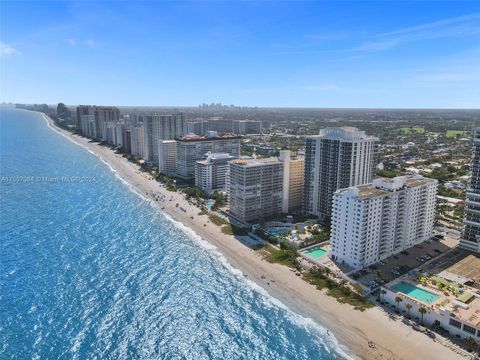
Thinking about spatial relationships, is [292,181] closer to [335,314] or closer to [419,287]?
[419,287]

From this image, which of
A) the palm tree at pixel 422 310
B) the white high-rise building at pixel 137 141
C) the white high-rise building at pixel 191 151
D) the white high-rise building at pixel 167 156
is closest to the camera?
the palm tree at pixel 422 310

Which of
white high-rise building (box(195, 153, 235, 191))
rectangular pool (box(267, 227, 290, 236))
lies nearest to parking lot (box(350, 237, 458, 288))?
rectangular pool (box(267, 227, 290, 236))

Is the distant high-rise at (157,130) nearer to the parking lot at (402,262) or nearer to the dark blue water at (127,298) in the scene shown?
the dark blue water at (127,298)

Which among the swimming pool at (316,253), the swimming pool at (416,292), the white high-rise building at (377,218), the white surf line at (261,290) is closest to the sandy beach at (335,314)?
the white surf line at (261,290)

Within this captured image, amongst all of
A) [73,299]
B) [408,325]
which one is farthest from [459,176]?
[73,299]

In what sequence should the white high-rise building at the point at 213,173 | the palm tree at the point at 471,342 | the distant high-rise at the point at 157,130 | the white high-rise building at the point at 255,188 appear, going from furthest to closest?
the distant high-rise at the point at 157,130, the white high-rise building at the point at 213,173, the white high-rise building at the point at 255,188, the palm tree at the point at 471,342

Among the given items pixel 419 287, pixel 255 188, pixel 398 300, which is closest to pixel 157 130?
pixel 255 188
